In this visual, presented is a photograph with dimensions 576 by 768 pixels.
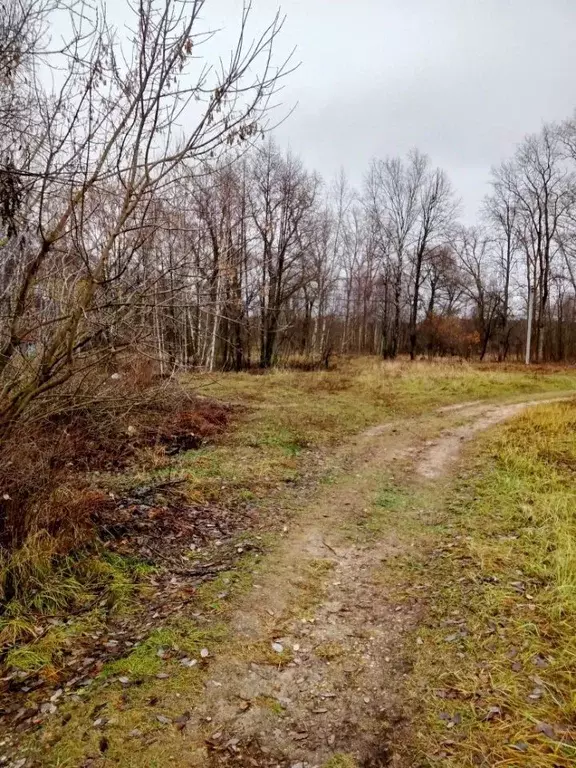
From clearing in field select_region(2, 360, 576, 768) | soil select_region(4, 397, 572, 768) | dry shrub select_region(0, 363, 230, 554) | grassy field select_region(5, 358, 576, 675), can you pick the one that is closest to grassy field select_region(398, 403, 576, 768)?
clearing in field select_region(2, 360, 576, 768)

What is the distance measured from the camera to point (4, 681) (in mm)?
3145

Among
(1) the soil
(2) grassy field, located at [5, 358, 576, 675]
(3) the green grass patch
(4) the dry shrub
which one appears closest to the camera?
(3) the green grass patch

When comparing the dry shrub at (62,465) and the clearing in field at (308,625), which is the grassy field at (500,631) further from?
the dry shrub at (62,465)

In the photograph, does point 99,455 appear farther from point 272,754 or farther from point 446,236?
point 446,236

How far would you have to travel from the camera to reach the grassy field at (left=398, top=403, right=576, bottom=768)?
8.57ft

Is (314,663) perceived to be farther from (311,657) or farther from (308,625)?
(308,625)

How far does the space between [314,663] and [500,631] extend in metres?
1.48

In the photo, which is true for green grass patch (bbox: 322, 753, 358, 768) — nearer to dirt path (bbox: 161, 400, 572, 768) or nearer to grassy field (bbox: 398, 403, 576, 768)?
dirt path (bbox: 161, 400, 572, 768)

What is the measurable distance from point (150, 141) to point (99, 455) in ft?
18.9

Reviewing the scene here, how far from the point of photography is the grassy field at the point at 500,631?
103 inches

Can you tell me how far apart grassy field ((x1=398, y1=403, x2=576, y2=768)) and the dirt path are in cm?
25

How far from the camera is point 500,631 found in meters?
3.51

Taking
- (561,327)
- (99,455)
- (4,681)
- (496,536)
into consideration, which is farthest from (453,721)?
(561,327)

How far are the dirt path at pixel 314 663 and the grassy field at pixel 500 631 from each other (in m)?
0.25
